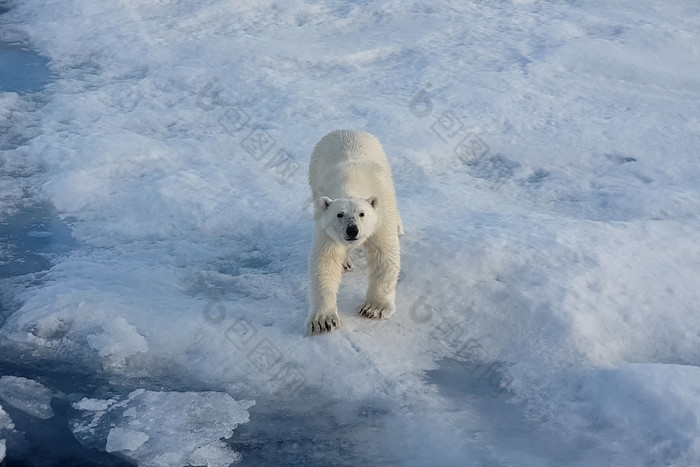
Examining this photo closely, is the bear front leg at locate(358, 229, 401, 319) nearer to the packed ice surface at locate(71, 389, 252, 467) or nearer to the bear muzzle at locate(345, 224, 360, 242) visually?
the bear muzzle at locate(345, 224, 360, 242)

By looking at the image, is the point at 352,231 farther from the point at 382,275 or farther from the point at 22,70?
the point at 22,70

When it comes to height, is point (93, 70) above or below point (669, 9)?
below

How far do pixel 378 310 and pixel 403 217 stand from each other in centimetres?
113

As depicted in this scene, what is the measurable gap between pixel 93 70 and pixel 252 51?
5.45ft

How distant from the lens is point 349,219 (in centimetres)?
385

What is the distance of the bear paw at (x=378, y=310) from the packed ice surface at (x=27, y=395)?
1.69 m

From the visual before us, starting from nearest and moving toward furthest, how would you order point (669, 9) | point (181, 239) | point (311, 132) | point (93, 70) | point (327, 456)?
point (327, 456) < point (181, 239) < point (311, 132) < point (93, 70) < point (669, 9)

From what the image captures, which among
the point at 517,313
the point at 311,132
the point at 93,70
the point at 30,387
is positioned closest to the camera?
the point at 30,387

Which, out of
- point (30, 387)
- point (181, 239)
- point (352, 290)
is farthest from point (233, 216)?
point (30, 387)

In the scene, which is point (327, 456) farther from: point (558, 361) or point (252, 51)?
point (252, 51)

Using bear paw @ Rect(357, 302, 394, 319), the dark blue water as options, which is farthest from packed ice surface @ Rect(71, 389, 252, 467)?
the dark blue water

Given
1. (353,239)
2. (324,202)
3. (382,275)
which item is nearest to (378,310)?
(382,275)

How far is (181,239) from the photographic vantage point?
202 inches

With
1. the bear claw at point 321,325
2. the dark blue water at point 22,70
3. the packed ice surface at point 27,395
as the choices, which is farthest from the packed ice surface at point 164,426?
the dark blue water at point 22,70
